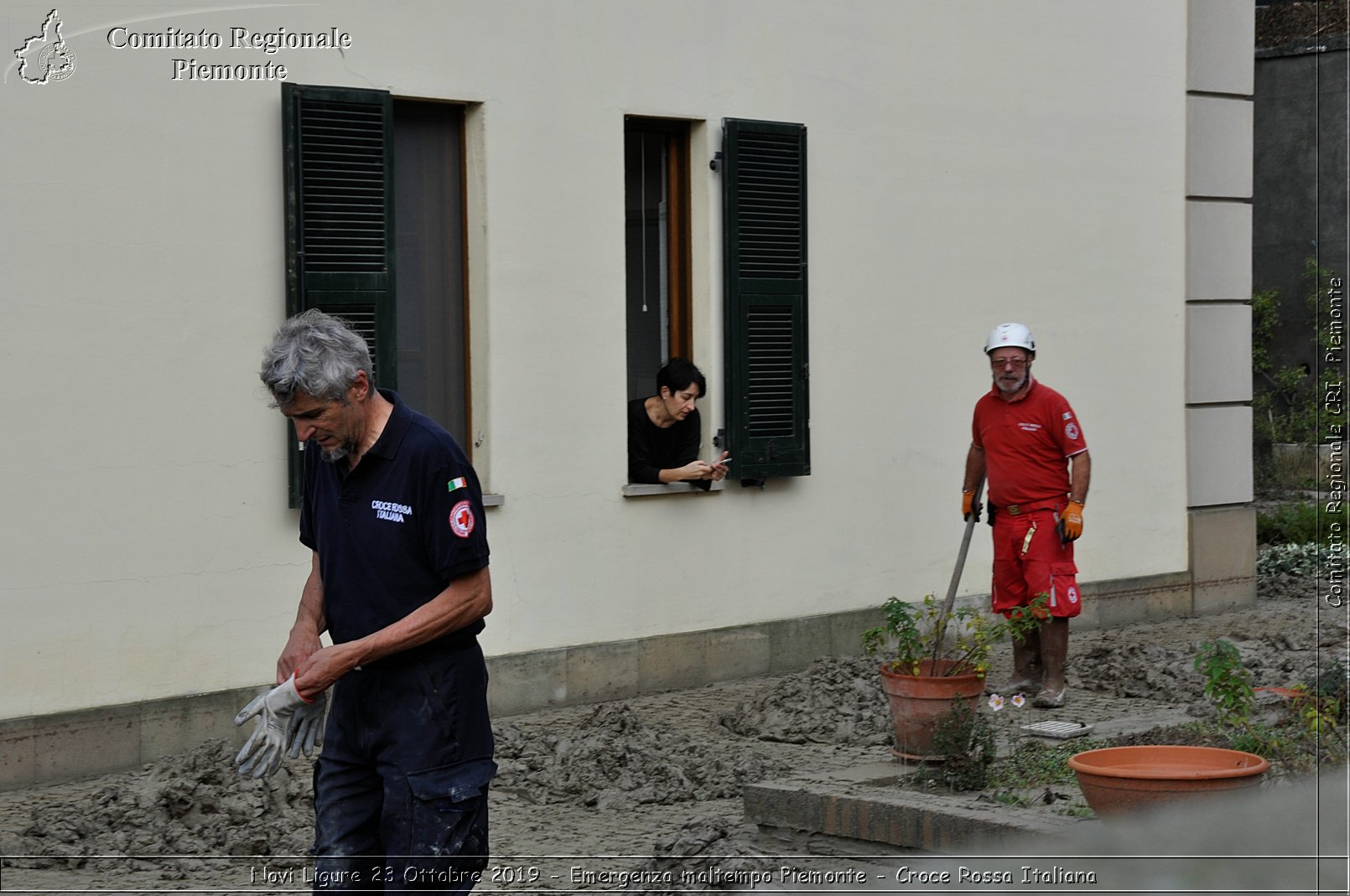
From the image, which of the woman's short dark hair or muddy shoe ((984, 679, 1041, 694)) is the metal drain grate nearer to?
muddy shoe ((984, 679, 1041, 694))

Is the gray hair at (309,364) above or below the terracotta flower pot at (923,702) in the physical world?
above

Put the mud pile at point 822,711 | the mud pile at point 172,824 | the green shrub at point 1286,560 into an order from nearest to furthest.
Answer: the mud pile at point 172,824 → the mud pile at point 822,711 → the green shrub at point 1286,560

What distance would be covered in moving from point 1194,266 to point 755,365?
4343 mm

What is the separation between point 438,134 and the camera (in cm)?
895

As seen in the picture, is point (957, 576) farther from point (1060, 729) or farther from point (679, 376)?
point (679, 376)

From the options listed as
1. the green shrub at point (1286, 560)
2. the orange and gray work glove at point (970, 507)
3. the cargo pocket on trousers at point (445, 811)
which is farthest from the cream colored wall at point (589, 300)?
the cargo pocket on trousers at point (445, 811)

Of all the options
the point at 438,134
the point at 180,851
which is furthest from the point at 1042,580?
the point at 180,851

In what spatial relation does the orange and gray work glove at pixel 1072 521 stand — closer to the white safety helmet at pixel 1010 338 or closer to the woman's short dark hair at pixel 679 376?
the white safety helmet at pixel 1010 338

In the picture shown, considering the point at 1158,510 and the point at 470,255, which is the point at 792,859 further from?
the point at 1158,510

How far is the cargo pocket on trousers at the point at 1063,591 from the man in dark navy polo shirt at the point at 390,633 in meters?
5.34

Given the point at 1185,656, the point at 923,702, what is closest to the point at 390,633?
the point at 923,702

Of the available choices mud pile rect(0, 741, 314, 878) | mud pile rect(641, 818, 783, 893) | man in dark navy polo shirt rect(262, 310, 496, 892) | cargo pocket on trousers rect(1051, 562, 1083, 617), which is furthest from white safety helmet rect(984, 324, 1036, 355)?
man in dark navy polo shirt rect(262, 310, 496, 892)

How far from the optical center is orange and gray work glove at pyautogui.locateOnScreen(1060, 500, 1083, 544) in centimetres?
886

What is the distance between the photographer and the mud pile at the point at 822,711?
8.43 meters
